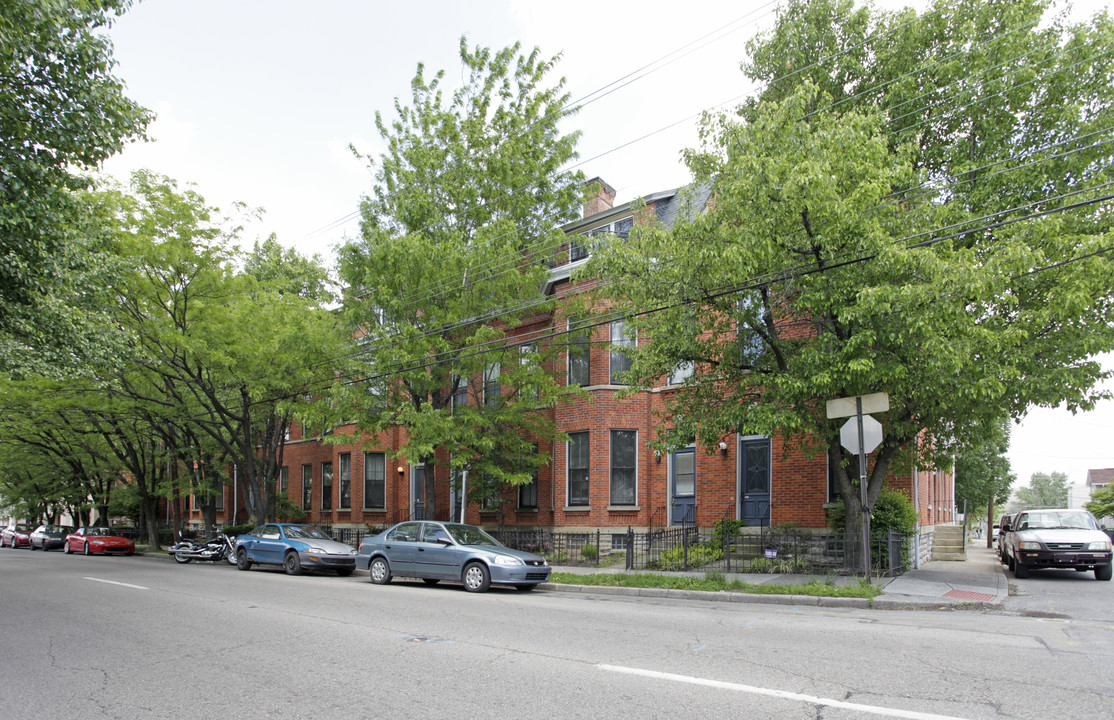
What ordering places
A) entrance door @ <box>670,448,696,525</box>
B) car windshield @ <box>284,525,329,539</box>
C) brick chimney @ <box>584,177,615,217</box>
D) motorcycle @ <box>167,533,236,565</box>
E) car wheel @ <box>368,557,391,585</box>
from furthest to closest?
brick chimney @ <box>584,177,615,217</box>, motorcycle @ <box>167,533,236,565</box>, entrance door @ <box>670,448,696,525</box>, car windshield @ <box>284,525,329,539</box>, car wheel @ <box>368,557,391,585</box>

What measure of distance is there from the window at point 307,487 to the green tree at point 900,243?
22.9m

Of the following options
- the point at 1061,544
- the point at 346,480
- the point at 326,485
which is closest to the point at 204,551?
the point at 346,480

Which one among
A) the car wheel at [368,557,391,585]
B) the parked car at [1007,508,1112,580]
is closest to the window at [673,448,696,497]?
the parked car at [1007,508,1112,580]

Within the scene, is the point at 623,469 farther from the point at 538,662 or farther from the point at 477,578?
the point at 538,662

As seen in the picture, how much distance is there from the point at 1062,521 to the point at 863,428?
7763 mm

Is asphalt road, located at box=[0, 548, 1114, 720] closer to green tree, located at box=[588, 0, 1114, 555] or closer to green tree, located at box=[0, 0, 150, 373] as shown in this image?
green tree, located at box=[588, 0, 1114, 555]

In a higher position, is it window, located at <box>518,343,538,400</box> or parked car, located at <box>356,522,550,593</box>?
window, located at <box>518,343,538,400</box>

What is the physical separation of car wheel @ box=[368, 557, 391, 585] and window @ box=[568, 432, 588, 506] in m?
7.54

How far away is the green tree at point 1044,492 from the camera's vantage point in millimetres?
116644

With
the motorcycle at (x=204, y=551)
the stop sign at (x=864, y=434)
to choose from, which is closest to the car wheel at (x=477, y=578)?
the stop sign at (x=864, y=434)

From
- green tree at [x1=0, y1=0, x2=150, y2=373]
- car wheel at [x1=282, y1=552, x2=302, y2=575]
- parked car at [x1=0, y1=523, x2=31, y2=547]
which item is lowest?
parked car at [x1=0, y1=523, x2=31, y2=547]

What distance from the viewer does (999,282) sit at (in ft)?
36.7

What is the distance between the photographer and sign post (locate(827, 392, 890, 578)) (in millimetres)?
12594

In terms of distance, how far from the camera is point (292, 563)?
1916 cm
